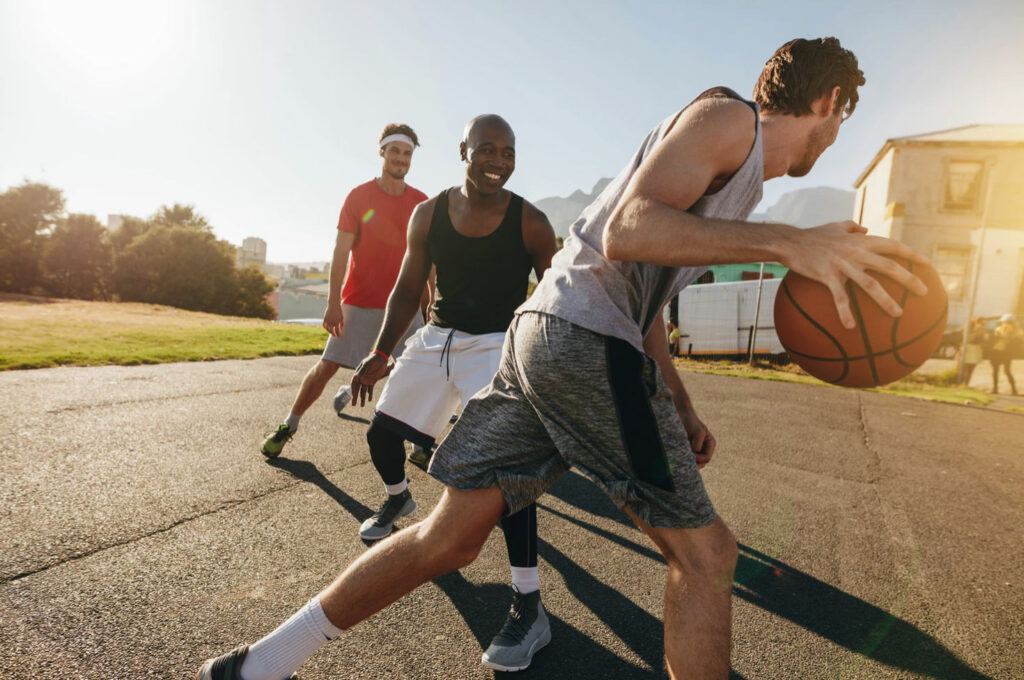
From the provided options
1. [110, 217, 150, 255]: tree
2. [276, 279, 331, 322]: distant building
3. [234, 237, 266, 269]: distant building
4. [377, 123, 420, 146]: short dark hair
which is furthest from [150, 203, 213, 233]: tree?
[377, 123, 420, 146]: short dark hair

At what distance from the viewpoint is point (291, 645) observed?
5.37 feet

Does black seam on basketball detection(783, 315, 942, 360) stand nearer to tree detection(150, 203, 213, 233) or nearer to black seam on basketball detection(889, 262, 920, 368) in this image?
black seam on basketball detection(889, 262, 920, 368)

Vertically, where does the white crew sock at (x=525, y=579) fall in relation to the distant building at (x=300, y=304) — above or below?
above

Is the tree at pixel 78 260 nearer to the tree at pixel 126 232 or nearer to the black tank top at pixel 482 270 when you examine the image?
the tree at pixel 126 232

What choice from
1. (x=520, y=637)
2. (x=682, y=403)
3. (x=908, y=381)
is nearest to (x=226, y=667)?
(x=520, y=637)

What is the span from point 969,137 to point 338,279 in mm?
26506

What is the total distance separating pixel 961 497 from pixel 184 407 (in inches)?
273

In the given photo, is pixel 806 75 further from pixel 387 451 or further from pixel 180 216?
pixel 180 216

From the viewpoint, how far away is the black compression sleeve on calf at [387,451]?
2.84 meters

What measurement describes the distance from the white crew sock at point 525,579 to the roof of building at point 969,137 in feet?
85.0

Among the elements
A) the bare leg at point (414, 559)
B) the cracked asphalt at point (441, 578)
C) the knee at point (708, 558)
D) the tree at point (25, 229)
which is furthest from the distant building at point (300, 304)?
the knee at point (708, 558)

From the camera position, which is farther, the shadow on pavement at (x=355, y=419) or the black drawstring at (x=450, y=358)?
the shadow on pavement at (x=355, y=419)

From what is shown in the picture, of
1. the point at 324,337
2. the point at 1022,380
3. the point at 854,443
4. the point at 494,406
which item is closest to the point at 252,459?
the point at 494,406

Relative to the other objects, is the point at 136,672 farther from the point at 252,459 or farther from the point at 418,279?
the point at 252,459
